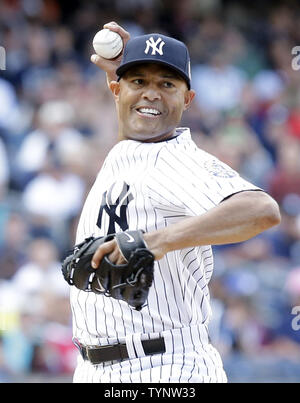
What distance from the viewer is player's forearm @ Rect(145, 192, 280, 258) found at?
2.57 m

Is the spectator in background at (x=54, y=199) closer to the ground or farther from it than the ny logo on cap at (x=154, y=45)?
farther from it

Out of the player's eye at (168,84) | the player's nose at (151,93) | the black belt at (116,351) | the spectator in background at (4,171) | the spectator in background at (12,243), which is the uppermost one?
the spectator in background at (4,171)

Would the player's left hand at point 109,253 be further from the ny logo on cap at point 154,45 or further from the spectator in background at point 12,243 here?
the spectator in background at point 12,243

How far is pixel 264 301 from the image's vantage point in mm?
6652

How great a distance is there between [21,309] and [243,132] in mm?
3337

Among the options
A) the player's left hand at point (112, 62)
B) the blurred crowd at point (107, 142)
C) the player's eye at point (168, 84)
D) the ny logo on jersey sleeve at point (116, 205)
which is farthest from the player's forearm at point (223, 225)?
the blurred crowd at point (107, 142)

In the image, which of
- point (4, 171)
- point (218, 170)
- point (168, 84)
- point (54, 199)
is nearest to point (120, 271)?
point (218, 170)

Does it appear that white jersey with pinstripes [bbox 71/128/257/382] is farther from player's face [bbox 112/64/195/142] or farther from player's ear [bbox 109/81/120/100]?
player's ear [bbox 109/81/120/100]

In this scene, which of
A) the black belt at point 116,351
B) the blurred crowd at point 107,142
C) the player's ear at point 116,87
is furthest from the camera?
the blurred crowd at point 107,142

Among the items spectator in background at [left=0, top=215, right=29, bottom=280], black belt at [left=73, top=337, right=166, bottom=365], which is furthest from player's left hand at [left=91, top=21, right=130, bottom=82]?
spectator in background at [left=0, top=215, right=29, bottom=280]

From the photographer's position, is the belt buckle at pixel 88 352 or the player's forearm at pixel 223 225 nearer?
the player's forearm at pixel 223 225

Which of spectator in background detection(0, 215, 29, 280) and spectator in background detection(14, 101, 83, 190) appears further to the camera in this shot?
spectator in background detection(14, 101, 83, 190)

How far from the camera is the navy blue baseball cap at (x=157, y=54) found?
3.09 meters

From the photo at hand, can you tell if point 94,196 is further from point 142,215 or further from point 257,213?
point 257,213
